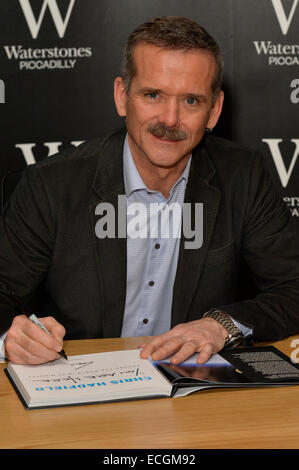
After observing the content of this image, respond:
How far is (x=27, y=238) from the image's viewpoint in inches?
84.9

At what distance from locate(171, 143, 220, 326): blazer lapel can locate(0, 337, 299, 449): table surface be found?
0.72 metres

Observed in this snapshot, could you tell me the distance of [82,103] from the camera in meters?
3.23

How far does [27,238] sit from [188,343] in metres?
0.71

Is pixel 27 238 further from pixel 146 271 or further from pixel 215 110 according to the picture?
pixel 215 110

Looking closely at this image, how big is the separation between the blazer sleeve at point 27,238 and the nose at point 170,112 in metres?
0.46

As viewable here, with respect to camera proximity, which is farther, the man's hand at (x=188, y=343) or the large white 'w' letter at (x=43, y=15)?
the large white 'w' letter at (x=43, y=15)

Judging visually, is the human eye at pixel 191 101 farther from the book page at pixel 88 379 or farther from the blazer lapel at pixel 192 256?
the book page at pixel 88 379

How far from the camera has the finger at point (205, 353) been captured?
1.66m

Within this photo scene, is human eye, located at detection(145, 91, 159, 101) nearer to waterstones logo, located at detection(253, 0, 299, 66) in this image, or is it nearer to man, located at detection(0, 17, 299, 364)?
man, located at detection(0, 17, 299, 364)

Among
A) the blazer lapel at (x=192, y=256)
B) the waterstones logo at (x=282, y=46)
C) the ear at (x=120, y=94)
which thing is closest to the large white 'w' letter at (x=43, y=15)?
the waterstones logo at (x=282, y=46)

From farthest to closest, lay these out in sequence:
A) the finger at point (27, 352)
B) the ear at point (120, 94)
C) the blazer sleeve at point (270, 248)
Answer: the ear at point (120, 94)
the blazer sleeve at point (270, 248)
the finger at point (27, 352)
